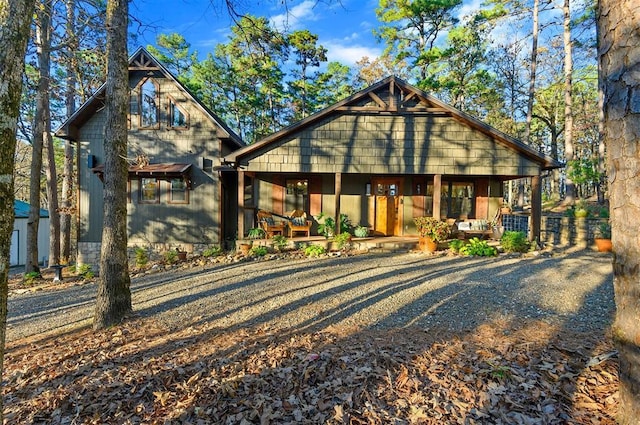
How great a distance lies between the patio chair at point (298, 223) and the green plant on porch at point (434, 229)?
3.82 meters

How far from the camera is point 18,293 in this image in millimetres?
7957

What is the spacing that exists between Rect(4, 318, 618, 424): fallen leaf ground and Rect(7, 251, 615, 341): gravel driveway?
68 cm

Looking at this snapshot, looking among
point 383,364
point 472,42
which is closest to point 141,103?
point 383,364

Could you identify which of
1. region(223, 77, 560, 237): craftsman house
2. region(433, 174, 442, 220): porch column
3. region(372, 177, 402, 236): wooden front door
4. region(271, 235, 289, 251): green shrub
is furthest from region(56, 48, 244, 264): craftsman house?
region(433, 174, 442, 220): porch column

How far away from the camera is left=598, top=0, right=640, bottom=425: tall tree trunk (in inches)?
65.4

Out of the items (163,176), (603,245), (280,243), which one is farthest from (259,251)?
(603,245)

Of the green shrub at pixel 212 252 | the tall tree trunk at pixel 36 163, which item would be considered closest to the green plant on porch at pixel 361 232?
the green shrub at pixel 212 252

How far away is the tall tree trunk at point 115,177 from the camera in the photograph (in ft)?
15.1

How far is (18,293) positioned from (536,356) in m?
10.7

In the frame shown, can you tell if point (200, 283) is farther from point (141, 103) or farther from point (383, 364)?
point (141, 103)

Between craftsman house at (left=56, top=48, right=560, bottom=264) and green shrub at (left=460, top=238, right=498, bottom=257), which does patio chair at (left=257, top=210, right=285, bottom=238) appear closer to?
craftsman house at (left=56, top=48, right=560, bottom=264)

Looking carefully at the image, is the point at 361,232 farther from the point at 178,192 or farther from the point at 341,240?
the point at 178,192

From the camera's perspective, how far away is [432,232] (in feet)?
30.8

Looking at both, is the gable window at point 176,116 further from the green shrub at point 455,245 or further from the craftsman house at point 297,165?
the green shrub at point 455,245
